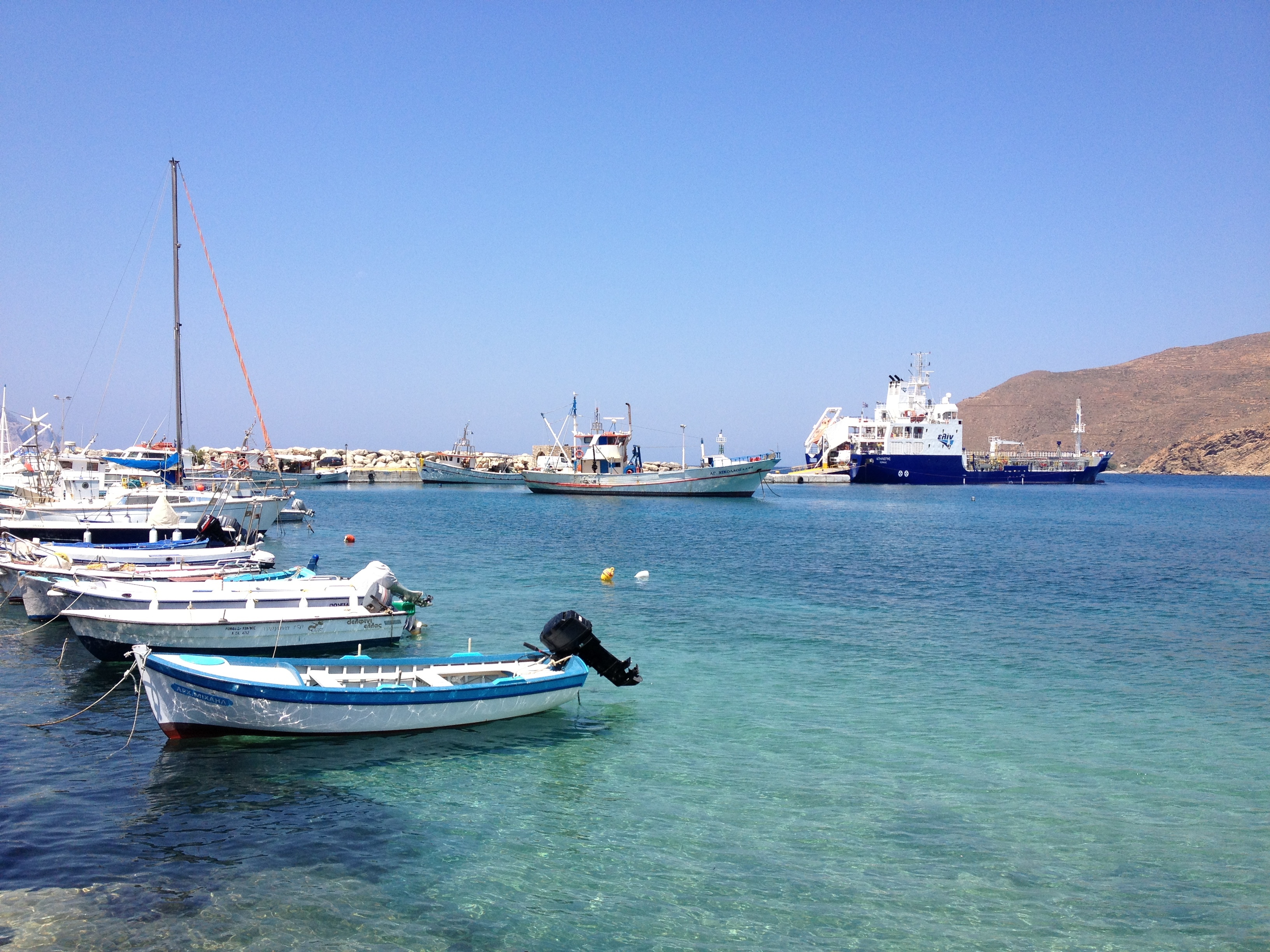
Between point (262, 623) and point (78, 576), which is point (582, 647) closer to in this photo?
point (262, 623)

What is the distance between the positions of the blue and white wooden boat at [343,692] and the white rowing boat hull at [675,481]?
66155 millimetres

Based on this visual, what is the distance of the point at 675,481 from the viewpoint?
3214 inches

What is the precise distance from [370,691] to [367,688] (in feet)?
2.50

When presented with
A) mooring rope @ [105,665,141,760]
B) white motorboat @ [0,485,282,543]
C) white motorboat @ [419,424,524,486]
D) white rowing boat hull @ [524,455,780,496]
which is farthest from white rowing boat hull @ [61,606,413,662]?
white motorboat @ [419,424,524,486]

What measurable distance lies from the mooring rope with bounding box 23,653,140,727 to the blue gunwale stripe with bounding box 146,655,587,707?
3.16 feet

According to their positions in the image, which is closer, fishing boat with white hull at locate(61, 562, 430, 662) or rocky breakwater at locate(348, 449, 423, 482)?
fishing boat with white hull at locate(61, 562, 430, 662)

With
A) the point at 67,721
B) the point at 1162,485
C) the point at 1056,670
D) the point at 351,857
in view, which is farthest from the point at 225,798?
the point at 1162,485

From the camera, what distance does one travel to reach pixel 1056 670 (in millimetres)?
18469

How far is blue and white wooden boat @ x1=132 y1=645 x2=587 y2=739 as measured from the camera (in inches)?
483

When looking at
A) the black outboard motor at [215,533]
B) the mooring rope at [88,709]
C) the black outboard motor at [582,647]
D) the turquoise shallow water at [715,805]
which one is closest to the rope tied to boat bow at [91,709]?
the mooring rope at [88,709]

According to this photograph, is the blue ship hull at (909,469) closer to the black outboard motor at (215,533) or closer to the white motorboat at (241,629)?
the black outboard motor at (215,533)

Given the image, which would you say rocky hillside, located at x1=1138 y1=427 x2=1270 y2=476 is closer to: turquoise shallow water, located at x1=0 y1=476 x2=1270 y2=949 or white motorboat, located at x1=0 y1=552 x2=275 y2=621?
turquoise shallow water, located at x1=0 y1=476 x2=1270 y2=949

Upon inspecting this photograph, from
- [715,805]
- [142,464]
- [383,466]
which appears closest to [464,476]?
[383,466]

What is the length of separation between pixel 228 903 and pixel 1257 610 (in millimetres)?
28996
